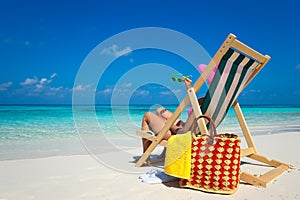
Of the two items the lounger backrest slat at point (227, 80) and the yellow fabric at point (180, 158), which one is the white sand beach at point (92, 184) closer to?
the yellow fabric at point (180, 158)

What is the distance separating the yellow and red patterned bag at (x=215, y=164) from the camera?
2.57 meters

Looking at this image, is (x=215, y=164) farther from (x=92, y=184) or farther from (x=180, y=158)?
(x=92, y=184)

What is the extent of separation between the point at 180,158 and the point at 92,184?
3.11 feet

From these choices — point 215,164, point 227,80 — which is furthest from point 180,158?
point 227,80

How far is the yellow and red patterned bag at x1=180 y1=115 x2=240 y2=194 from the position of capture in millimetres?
2570

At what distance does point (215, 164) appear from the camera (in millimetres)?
2594

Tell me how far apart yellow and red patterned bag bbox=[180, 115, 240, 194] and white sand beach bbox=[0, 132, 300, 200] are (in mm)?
87

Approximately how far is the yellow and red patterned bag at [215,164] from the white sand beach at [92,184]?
0.28 feet

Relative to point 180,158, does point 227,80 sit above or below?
above

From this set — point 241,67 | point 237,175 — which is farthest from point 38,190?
point 241,67

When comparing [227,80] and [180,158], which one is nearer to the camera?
[180,158]

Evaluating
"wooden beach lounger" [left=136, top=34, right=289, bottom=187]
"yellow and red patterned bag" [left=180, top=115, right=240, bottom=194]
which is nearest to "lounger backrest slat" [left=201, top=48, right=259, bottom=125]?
"wooden beach lounger" [left=136, top=34, right=289, bottom=187]

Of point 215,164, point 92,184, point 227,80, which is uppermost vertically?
point 227,80

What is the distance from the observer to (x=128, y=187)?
9.08ft
